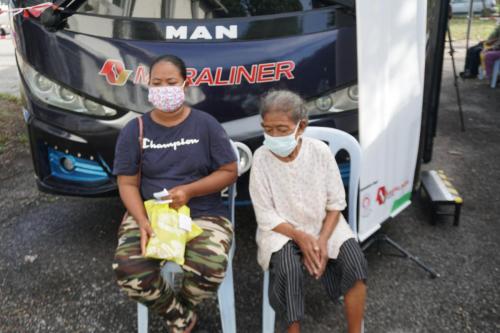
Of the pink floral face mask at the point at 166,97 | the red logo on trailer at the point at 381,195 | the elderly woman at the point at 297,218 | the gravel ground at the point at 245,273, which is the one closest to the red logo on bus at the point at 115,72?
the pink floral face mask at the point at 166,97

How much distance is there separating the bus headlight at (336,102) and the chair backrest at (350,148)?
7.4 inches

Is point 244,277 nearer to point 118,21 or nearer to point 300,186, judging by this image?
point 300,186

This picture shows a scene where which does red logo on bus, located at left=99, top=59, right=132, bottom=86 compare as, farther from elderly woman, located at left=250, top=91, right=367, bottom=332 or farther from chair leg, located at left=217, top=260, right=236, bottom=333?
chair leg, located at left=217, top=260, right=236, bottom=333

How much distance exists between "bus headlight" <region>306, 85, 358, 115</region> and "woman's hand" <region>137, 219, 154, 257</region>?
1084 mm

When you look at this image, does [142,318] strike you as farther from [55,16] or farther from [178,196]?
[55,16]

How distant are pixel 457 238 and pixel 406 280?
2.11 ft

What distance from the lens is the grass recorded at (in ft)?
44.3

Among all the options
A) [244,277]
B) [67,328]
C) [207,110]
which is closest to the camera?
[67,328]

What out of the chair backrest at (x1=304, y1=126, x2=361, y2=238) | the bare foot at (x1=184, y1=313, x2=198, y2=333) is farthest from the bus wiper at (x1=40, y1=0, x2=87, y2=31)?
the bare foot at (x1=184, y1=313, x2=198, y2=333)

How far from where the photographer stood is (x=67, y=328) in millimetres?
2291

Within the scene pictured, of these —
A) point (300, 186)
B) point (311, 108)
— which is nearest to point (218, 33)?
point (311, 108)

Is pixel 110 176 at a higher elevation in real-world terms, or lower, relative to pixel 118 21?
lower

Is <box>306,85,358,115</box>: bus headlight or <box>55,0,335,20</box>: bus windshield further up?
<box>55,0,335,20</box>: bus windshield

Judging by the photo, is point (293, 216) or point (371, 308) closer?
point (293, 216)
